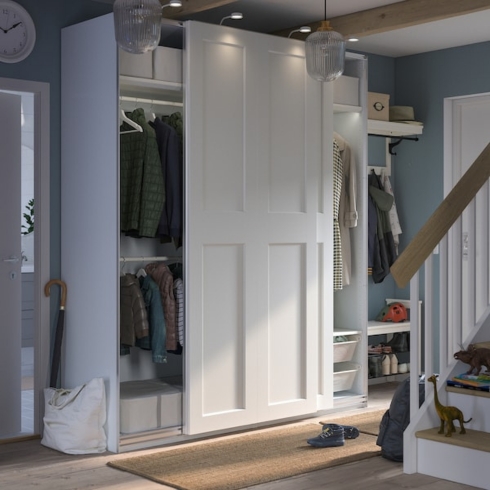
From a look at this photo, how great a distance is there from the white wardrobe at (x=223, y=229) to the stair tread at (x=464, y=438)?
1.28 m

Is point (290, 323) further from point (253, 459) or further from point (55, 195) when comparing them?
point (55, 195)

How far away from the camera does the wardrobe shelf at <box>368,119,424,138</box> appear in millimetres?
6793

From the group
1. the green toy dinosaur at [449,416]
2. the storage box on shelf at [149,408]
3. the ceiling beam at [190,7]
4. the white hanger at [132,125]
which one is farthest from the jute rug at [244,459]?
the ceiling beam at [190,7]

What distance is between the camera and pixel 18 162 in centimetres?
523

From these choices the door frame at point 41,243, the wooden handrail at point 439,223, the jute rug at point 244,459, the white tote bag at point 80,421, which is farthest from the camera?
the door frame at point 41,243

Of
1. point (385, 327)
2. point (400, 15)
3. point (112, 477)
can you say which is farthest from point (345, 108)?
point (112, 477)

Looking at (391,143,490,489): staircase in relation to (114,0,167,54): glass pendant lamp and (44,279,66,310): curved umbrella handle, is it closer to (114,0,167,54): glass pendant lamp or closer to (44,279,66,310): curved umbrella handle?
(114,0,167,54): glass pendant lamp

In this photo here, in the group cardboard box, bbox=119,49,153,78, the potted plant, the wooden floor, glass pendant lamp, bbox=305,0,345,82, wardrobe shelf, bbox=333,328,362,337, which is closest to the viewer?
the wooden floor

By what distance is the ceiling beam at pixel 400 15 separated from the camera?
5141 millimetres

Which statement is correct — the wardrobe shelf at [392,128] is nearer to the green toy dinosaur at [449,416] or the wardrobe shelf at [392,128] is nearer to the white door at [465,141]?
the white door at [465,141]

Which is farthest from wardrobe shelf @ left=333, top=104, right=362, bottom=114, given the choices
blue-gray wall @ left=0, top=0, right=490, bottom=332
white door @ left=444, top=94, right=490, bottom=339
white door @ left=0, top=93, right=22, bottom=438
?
white door @ left=0, top=93, right=22, bottom=438

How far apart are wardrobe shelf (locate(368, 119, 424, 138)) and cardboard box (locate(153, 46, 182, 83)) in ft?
6.90

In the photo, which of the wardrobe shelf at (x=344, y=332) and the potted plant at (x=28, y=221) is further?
the potted plant at (x=28, y=221)

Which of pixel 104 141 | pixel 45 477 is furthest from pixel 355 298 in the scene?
pixel 45 477
